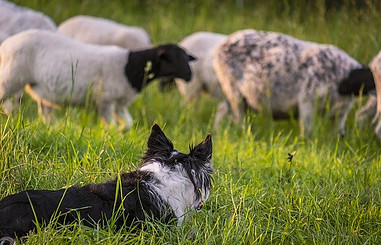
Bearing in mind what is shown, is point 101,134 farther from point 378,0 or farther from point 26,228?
point 378,0

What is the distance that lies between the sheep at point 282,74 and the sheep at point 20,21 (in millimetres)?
2636

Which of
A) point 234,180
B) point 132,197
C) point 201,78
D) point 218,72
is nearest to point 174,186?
point 132,197

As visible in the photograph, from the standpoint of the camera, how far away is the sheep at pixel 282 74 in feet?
27.1

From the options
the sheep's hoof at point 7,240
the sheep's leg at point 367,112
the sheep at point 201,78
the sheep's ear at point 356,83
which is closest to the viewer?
the sheep's hoof at point 7,240

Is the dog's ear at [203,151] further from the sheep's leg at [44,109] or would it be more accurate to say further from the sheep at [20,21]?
the sheep at [20,21]

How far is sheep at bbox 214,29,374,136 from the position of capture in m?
8.27

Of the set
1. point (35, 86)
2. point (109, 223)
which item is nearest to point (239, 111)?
point (35, 86)

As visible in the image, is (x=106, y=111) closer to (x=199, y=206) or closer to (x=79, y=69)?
(x=79, y=69)

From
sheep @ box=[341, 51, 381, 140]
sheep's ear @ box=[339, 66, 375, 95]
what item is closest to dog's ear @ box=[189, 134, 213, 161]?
sheep @ box=[341, 51, 381, 140]

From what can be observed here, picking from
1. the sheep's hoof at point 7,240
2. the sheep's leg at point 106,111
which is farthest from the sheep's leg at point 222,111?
the sheep's hoof at point 7,240

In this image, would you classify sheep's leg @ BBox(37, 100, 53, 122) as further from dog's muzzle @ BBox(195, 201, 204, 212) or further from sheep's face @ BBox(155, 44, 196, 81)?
dog's muzzle @ BBox(195, 201, 204, 212)

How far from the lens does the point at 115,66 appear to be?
25.8 ft

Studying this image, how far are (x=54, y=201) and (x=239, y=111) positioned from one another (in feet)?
17.3

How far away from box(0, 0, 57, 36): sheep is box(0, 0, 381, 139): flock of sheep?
149 centimetres
